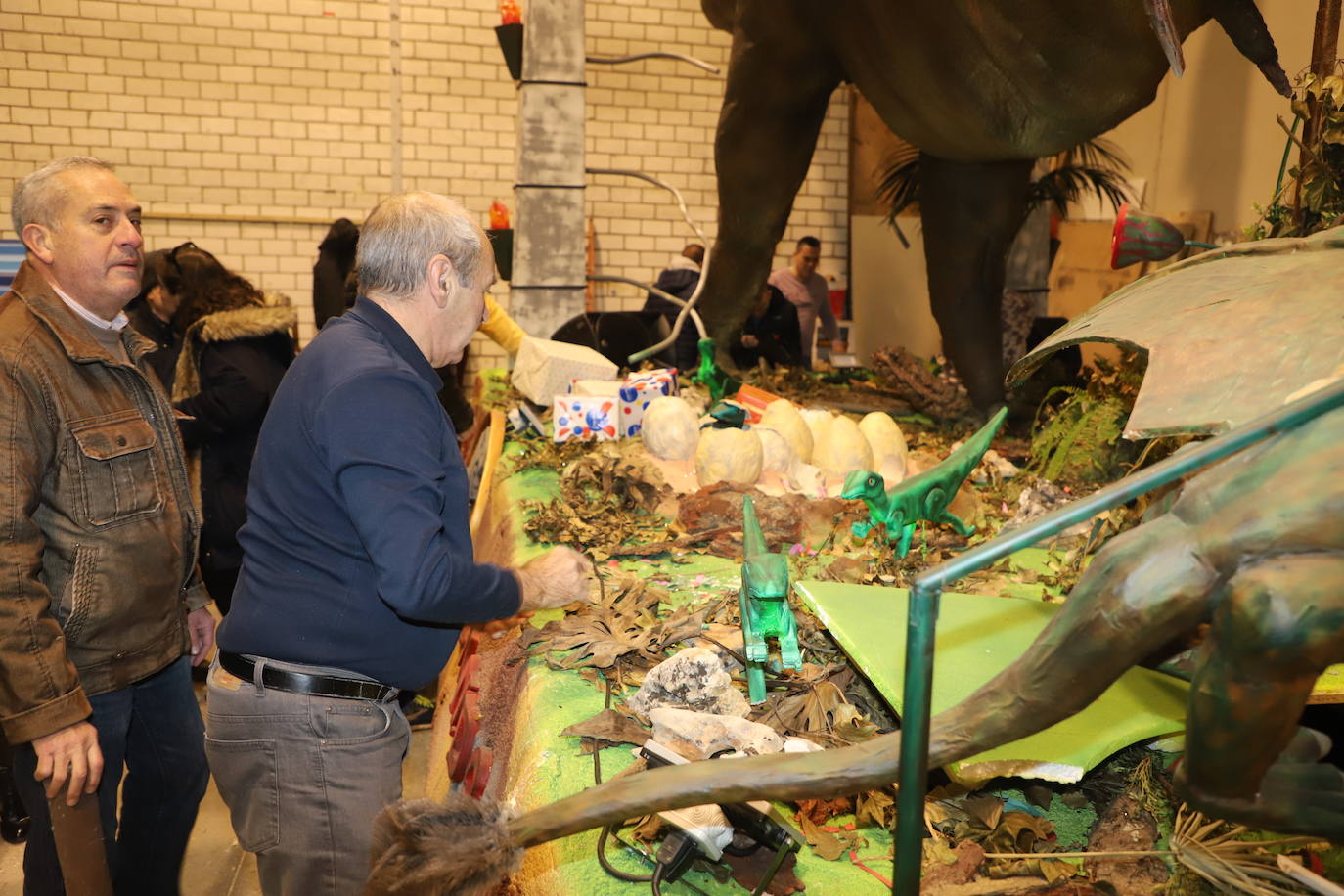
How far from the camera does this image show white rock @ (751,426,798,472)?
12.5ft

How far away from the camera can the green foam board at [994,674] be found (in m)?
1.61

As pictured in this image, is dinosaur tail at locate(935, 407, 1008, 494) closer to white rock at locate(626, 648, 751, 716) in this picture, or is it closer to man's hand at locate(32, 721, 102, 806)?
white rock at locate(626, 648, 751, 716)

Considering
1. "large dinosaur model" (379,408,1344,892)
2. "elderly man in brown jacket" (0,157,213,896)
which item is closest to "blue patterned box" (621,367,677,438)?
"elderly man in brown jacket" (0,157,213,896)

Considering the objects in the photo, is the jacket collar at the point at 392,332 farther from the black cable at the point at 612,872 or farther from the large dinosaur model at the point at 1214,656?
the large dinosaur model at the point at 1214,656

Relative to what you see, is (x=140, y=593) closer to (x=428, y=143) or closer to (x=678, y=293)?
(x=678, y=293)

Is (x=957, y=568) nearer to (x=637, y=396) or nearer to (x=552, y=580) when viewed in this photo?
(x=552, y=580)

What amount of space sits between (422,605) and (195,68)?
32.0ft

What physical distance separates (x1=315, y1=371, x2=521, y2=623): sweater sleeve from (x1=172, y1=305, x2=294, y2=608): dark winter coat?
212 cm

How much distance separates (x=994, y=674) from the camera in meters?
1.66

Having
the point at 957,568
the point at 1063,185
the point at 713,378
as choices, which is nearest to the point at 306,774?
the point at 957,568

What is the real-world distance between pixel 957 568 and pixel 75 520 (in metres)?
1.98

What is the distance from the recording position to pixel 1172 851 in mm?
1621

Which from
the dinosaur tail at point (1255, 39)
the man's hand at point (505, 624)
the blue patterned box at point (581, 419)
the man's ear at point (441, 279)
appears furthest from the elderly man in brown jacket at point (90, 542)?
the dinosaur tail at point (1255, 39)

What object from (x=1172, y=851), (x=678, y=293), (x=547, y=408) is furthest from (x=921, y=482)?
(x=678, y=293)
